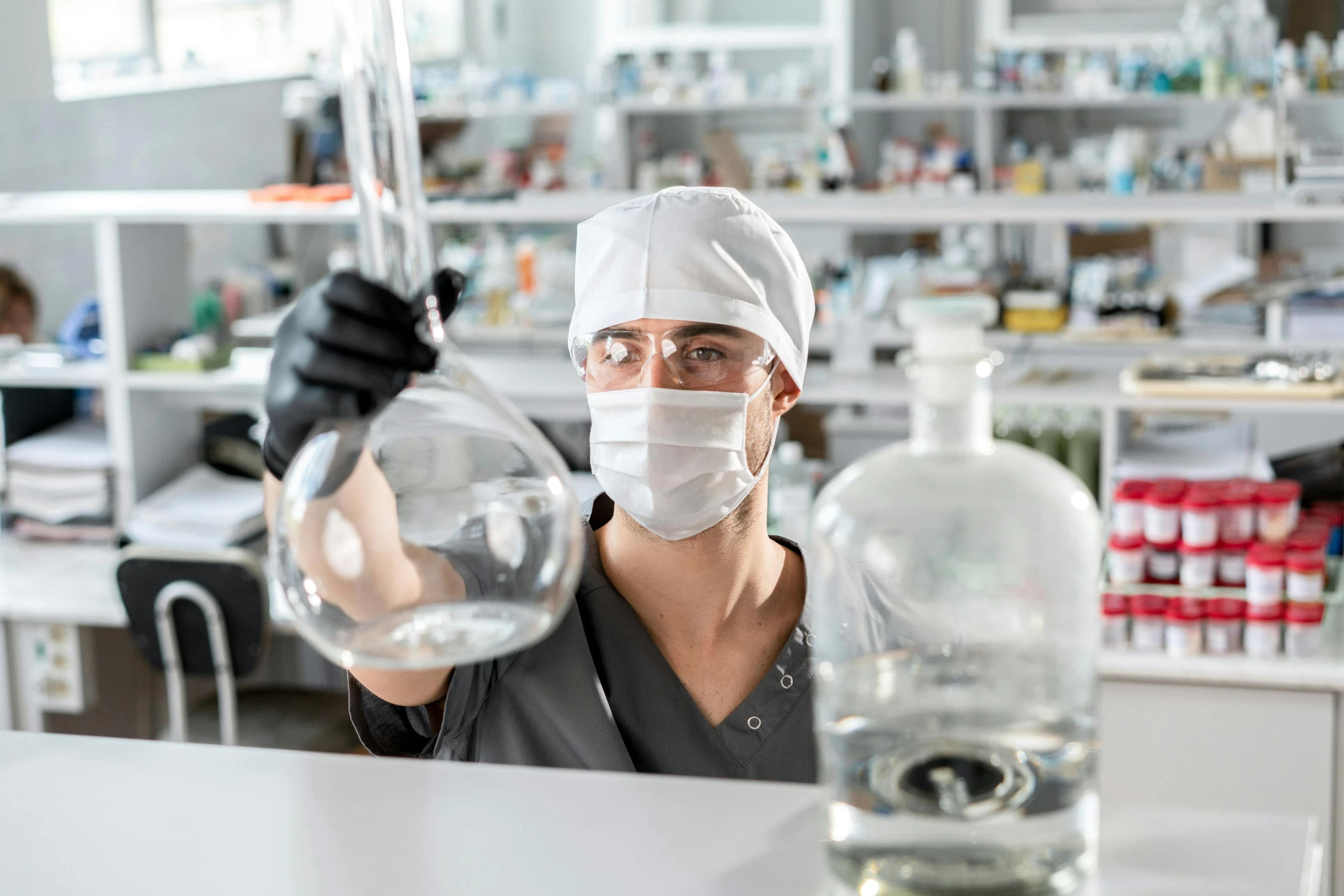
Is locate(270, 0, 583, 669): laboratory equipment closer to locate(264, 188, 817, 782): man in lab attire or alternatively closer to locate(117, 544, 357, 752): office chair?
locate(264, 188, 817, 782): man in lab attire

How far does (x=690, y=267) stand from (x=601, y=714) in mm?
464

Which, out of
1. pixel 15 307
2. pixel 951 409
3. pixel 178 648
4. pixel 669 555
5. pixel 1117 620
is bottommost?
pixel 178 648

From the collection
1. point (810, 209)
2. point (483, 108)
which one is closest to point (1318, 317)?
point (810, 209)

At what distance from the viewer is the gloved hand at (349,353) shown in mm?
529

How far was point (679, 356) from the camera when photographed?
1.51 meters

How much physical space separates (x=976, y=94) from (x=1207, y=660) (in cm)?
429

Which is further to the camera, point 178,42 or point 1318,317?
point 178,42

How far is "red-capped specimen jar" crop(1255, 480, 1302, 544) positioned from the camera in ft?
9.54

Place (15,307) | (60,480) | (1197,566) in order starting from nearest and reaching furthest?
(1197,566) → (60,480) → (15,307)

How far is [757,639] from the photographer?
161 cm

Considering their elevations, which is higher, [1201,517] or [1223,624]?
[1201,517]

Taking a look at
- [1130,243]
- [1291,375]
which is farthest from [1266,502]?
[1130,243]

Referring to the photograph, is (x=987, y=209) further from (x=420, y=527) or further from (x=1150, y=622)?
(x=420, y=527)

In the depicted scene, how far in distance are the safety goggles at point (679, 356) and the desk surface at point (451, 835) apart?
0.86 metres
